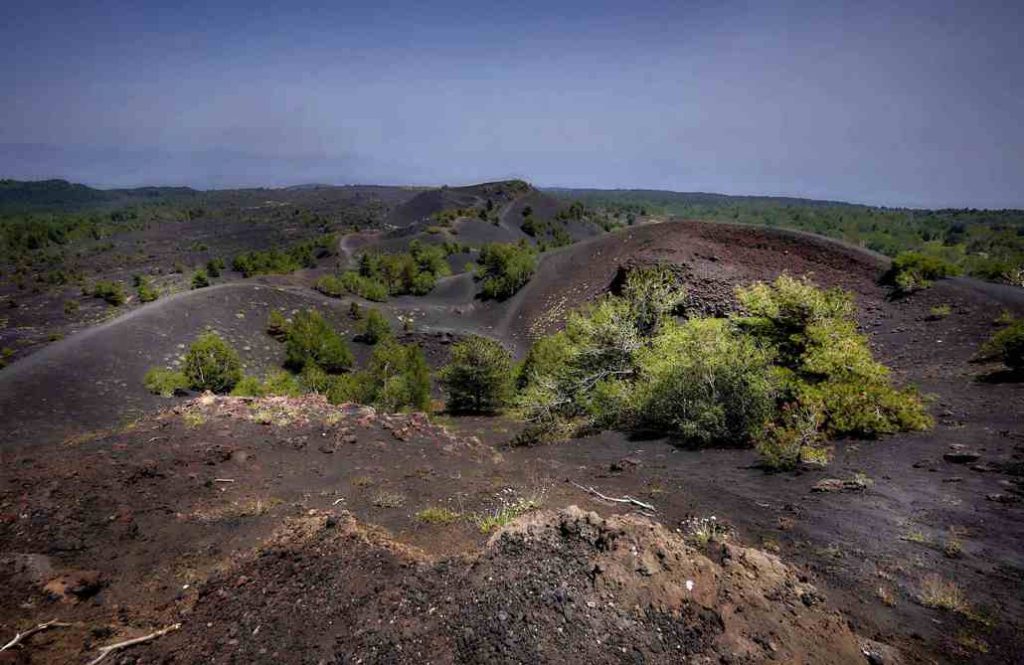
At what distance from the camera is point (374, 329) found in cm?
3048

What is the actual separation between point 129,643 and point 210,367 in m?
19.4

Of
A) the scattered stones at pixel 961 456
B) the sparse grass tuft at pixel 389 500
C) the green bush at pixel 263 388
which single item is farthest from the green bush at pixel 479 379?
the scattered stones at pixel 961 456

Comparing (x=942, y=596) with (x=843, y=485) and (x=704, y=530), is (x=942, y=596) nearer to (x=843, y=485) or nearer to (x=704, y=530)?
(x=704, y=530)

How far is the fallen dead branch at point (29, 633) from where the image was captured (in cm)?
351

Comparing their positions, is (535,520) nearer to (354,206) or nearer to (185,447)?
(185,447)

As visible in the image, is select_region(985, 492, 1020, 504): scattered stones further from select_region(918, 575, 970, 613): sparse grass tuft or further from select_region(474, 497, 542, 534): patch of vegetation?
select_region(474, 497, 542, 534): patch of vegetation

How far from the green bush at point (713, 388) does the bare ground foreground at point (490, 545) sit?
2.66 ft

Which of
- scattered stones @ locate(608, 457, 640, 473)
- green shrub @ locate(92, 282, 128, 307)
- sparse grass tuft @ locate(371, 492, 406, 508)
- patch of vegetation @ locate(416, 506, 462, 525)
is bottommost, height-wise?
green shrub @ locate(92, 282, 128, 307)

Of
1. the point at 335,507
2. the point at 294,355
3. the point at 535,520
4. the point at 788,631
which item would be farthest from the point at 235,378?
the point at 788,631

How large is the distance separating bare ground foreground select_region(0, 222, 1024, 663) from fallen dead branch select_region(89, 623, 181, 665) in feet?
0.21

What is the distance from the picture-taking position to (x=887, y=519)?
19.7ft

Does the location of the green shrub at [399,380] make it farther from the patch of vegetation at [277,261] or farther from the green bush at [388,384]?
the patch of vegetation at [277,261]

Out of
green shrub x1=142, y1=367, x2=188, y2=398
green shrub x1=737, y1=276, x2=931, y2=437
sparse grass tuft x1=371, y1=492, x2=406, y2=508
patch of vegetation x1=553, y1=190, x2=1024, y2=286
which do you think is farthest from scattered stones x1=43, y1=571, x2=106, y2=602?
patch of vegetation x1=553, y1=190, x2=1024, y2=286

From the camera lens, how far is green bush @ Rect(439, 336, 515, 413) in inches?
745
